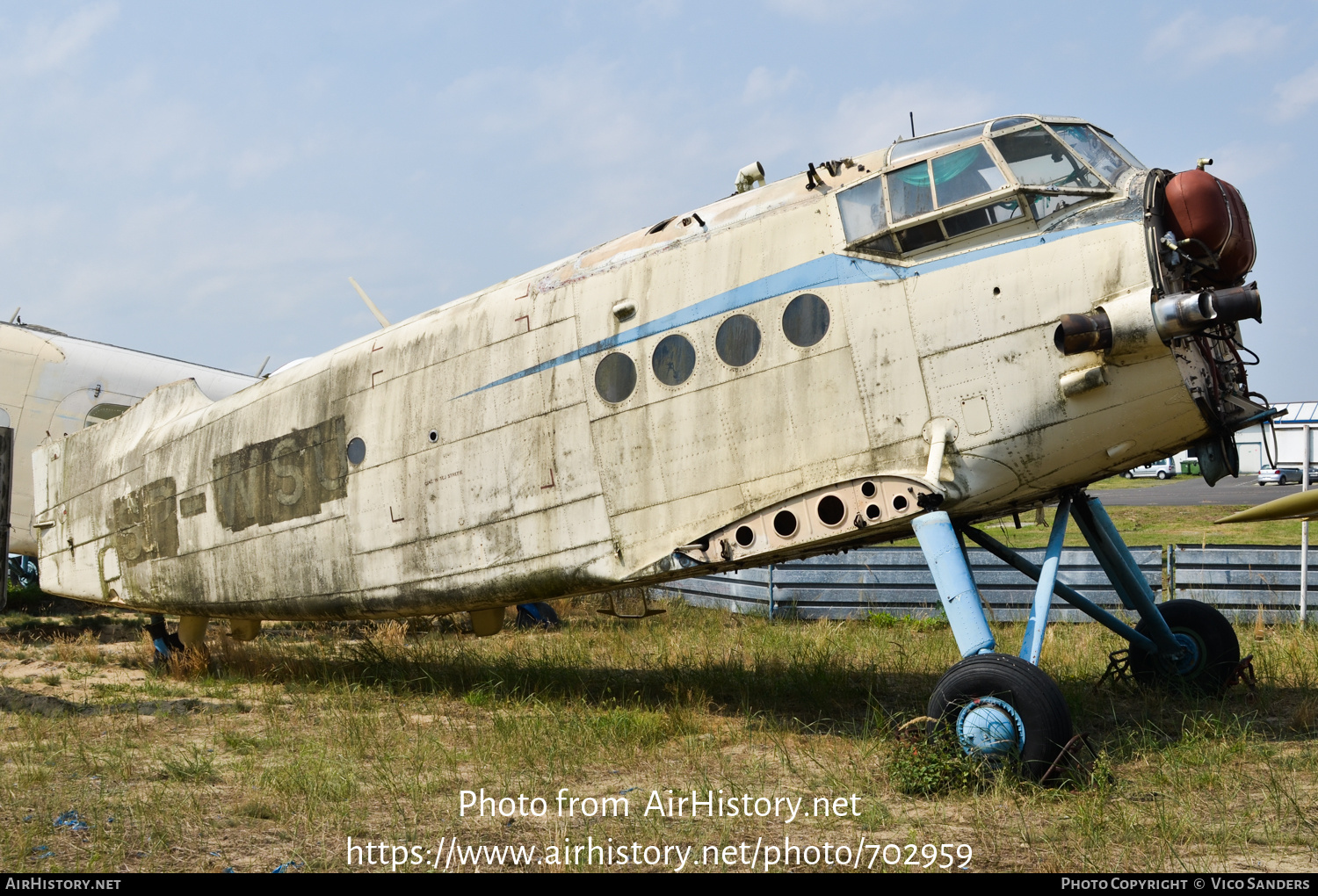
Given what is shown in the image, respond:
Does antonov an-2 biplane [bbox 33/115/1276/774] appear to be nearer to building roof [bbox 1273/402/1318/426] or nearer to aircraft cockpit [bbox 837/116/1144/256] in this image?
aircraft cockpit [bbox 837/116/1144/256]

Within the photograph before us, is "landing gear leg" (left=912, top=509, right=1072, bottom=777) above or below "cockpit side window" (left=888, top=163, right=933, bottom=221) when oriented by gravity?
below

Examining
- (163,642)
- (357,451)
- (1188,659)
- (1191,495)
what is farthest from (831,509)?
(1191,495)

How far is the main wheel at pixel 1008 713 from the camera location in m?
6.41

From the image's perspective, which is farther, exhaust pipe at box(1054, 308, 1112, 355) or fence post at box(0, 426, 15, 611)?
fence post at box(0, 426, 15, 611)

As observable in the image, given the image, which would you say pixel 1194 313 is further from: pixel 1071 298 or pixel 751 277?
pixel 751 277

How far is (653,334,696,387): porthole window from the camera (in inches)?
326

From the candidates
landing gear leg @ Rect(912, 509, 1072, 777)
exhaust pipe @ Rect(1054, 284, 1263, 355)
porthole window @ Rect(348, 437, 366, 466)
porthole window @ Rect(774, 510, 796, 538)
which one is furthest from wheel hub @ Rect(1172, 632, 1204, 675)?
porthole window @ Rect(348, 437, 366, 466)

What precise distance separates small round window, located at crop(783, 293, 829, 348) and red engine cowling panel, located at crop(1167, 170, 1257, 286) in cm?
246

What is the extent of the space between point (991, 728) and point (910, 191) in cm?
386

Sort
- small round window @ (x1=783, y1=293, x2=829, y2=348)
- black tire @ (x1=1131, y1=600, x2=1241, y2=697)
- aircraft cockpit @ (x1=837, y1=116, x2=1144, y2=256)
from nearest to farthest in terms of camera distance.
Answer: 1. aircraft cockpit @ (x1=837, y1=116, x2=1144, y2=256)
2. small round window @ (x1=783, y1=293, x2=829, y2=348)
3. black tire @ (x1=1131, y1=600, x2=1241, y2=697)

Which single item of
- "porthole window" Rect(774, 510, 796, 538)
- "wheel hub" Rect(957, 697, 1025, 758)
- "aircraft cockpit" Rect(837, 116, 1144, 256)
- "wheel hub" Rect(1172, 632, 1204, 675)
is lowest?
"wheel hub" Rect(1172, 632, 1204, 675)

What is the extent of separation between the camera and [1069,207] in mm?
7145
